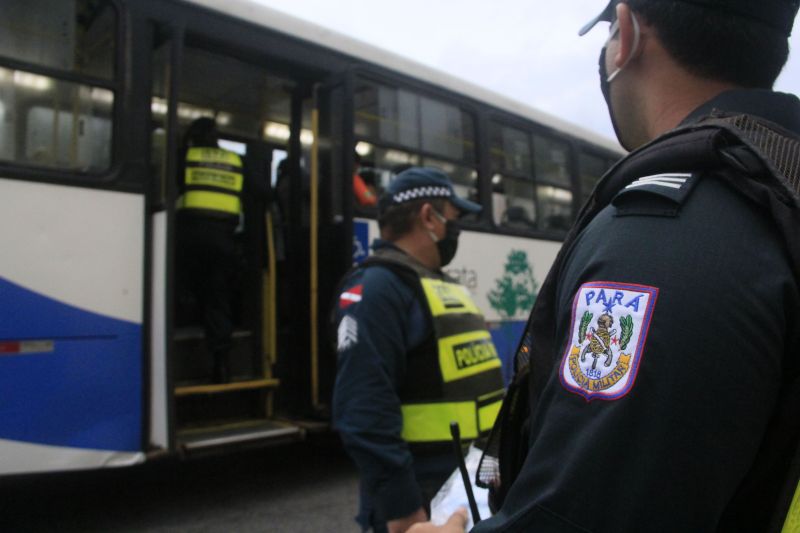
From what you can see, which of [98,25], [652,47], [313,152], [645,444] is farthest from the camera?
[313,152]

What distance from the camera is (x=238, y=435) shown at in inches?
167

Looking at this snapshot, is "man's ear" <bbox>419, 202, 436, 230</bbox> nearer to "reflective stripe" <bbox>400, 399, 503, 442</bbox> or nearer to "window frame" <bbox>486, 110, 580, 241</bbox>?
"reflective stripe" <bbox>400, 399, 503, 442</bbox>

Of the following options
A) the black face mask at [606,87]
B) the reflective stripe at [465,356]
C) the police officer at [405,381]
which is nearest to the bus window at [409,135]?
the police officer at [405,381]

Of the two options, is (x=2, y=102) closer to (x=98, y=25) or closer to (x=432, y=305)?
(x=98, y=25)

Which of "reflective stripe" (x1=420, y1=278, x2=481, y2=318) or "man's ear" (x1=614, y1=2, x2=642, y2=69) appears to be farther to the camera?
"reflective stripe" (x1=420, y1=278, x2=481, y2=318)

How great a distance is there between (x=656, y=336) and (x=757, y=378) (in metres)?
0.11

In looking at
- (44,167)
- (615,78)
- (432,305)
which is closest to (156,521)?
(44,167)

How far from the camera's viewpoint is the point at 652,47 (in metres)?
1.00

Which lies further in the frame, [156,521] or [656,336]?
[156,521]

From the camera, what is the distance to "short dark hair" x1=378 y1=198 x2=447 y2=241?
2.47 meters

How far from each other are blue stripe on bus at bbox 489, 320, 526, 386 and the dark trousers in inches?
90.1

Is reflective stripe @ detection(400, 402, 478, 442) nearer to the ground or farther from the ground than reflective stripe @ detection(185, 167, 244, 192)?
nearer to the ground

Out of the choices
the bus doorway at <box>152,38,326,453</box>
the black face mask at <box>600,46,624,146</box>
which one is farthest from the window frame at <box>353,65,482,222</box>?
the black face mask at <box>600,46,624,146</box>

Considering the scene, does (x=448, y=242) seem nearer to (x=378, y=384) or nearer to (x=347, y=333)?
(x=347, y=333)
